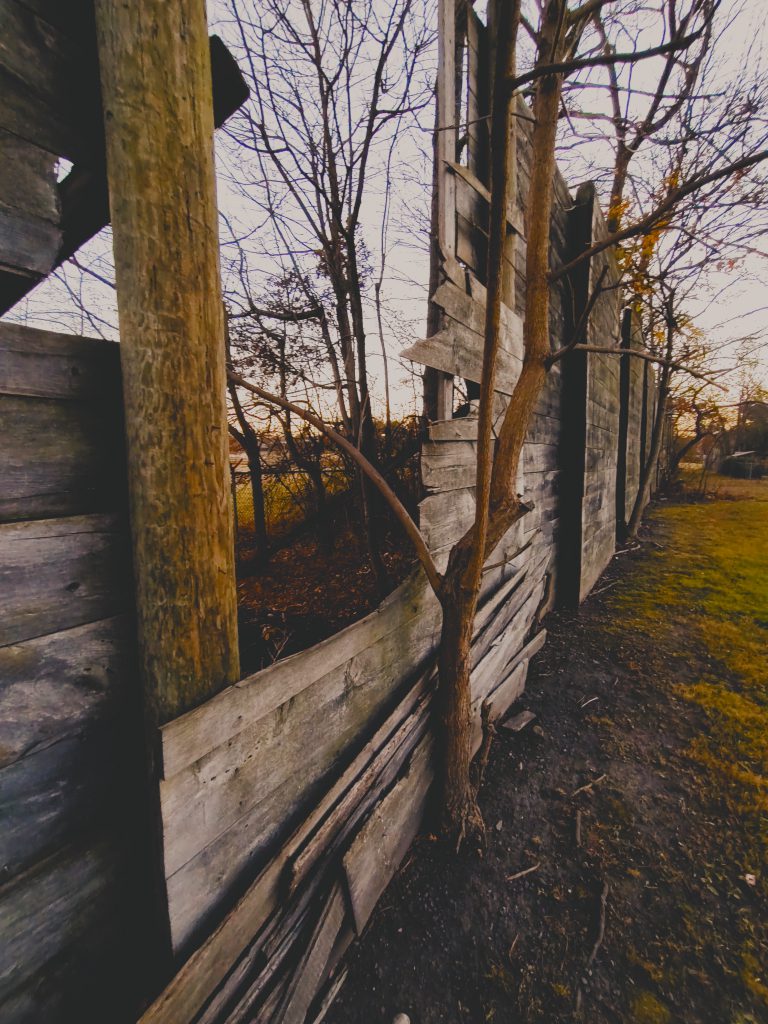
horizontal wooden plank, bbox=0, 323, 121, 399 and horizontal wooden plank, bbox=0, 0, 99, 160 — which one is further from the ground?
horizontal wooden plank, bbox=0, 0, 99, 160

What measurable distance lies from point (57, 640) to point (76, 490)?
351mm

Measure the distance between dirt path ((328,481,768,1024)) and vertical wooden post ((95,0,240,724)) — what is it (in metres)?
1.68

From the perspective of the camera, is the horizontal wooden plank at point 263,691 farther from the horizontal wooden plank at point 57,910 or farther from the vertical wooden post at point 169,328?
the horizontal wooden plank at point 57,910

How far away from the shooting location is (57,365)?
0.90 m

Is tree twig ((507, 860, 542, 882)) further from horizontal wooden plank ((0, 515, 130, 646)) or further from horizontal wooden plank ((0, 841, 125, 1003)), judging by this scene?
horizontal wooden plank ((0, 515, 130, 646))

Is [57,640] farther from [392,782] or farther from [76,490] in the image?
[392,782]

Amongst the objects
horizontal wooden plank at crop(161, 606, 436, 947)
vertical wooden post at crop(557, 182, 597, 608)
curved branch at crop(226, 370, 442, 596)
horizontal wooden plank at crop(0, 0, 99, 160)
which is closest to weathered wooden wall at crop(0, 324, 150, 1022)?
horizontal wooden plank at crop(161, 606, 436, 947)

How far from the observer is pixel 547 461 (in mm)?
4457

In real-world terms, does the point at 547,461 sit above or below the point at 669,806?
above

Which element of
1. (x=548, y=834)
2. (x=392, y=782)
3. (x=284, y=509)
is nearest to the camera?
(x=392, y=782)

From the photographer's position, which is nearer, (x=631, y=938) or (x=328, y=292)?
(x=631, y=938)

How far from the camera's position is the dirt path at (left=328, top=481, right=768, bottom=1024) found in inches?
62.0

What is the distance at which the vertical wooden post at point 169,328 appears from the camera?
2.93ft

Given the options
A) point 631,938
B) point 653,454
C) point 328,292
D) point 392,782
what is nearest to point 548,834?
point 631,938
